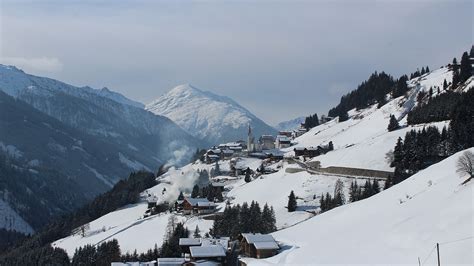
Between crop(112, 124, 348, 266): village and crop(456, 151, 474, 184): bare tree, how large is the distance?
1576 centimetres

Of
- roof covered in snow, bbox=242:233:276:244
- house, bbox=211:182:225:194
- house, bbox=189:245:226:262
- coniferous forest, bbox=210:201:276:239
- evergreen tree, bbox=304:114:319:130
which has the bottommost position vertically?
house, bbox=189:245:226:262

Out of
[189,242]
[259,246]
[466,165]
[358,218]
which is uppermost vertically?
[466,165]

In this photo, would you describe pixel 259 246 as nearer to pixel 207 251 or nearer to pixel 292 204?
pixel 207 251

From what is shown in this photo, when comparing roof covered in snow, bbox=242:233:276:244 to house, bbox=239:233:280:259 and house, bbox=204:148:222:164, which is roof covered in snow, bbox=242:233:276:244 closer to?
house, bbox=239:233:280:259

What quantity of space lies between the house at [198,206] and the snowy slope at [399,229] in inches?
1283

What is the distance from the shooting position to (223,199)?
97125 millimetres

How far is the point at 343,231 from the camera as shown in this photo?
49156mm

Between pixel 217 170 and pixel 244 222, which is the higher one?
pixel 217 170

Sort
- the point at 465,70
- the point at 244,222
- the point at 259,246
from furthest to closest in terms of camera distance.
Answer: the point at 465,70 < the point at 244,222 < the point at 259,246

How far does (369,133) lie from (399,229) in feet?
241

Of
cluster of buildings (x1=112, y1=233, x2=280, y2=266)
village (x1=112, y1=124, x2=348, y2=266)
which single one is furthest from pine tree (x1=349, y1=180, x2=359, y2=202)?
cluster of buildings (x1=112, y1=233, x2=280, y2=266)

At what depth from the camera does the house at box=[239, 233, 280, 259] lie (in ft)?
166

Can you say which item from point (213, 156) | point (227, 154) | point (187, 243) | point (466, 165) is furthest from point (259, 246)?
point (227, 154)

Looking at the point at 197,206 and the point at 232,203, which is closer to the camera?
the point at 232,203
